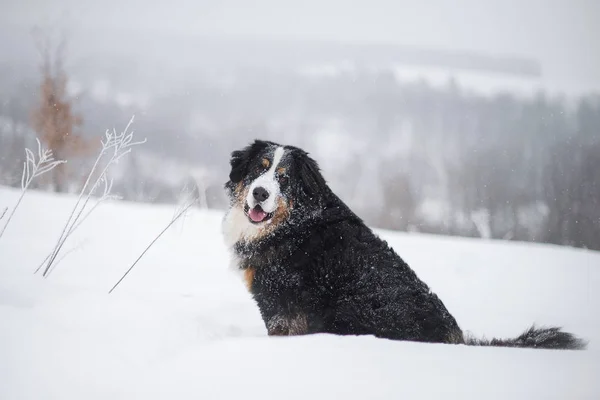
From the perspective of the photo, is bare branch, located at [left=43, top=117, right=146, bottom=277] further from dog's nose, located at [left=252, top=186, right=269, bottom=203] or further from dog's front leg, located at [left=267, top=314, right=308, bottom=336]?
dog's front leg, located at [left=267, top=314, right=308, bottom=336]

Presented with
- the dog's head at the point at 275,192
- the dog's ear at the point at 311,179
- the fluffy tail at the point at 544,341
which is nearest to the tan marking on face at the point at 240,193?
the dog's head at the point at 275,192

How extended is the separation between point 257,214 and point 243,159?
0.56 metres

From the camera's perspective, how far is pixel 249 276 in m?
3.32

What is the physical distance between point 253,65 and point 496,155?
1275cm

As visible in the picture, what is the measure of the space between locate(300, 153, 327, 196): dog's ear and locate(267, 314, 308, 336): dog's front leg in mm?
992

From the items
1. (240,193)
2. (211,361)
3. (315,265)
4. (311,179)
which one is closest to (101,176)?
(240,193)

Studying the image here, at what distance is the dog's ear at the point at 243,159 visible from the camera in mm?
3640

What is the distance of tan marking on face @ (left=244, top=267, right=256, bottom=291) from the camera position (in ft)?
10.8

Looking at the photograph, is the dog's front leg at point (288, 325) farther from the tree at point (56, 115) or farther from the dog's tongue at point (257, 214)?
the tree at point (56, 115)

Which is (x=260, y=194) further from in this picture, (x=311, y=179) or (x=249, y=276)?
(x=249, y=276)

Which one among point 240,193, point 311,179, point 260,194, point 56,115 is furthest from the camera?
point 56,115

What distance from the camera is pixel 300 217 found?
134 inches

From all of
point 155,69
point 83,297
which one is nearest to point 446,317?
point 83,297

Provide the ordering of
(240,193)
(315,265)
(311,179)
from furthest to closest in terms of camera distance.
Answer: (240,193) → (311,179) → (315,265)
